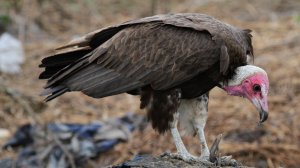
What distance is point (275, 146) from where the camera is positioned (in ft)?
26.1

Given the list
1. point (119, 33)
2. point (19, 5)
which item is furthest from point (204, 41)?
point (19, 5)

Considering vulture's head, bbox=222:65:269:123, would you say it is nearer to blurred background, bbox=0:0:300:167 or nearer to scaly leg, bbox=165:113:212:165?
scaly leg, bbox=165:113:212:165

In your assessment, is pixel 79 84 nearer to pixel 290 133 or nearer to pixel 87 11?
pixel 290 133

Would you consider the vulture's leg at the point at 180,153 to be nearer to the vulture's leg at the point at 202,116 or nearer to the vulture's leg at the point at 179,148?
the vulture's leg at the point at 179,148

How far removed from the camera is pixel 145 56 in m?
5.74

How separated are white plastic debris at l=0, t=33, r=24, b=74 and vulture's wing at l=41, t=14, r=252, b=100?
4.64 metres

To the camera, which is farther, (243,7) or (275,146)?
(243,7)

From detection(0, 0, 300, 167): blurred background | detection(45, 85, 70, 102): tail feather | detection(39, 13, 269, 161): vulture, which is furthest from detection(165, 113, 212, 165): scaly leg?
detection(0, 0, 300, 167): blurred background

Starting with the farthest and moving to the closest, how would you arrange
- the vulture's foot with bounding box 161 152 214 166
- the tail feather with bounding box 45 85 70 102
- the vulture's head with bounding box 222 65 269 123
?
the tail feather with bounding box 45 85 70 102
the vulture's head with bounding box 222 65 269 123
the vulture's foot with bounding box 161 152 214 166

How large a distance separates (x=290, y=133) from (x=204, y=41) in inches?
127

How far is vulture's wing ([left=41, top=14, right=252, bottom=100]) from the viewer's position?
216 inches

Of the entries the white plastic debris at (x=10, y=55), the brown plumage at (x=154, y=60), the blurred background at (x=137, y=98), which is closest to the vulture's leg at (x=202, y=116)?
the brown plumage at (x=154, y=60)

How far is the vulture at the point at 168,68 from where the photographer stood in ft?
18.0

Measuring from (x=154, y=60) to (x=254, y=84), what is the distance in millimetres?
796
